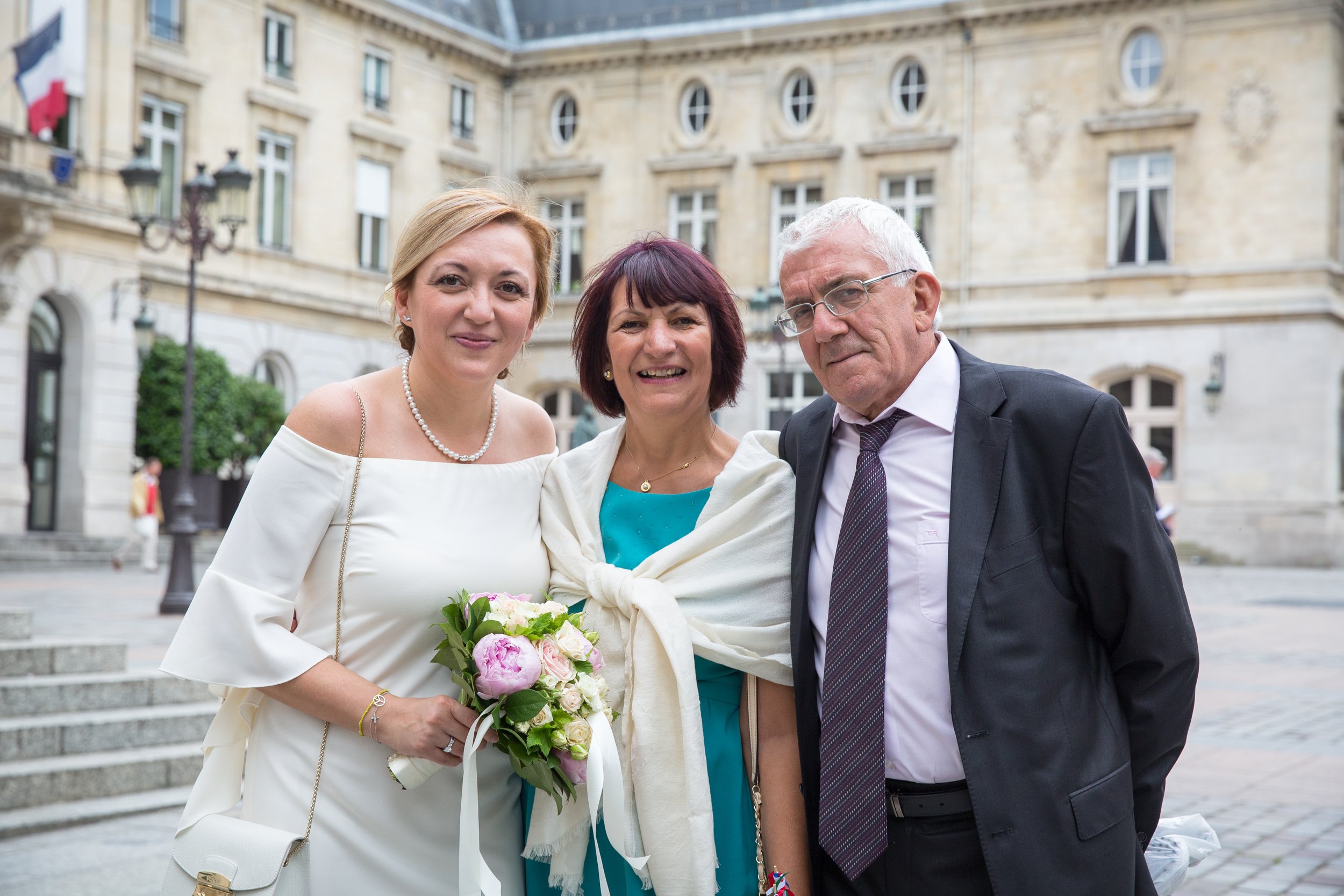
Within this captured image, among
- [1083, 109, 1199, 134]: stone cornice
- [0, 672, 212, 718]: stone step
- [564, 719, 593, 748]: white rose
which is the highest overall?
[1083, 109, 1199, 134]: stone cornice

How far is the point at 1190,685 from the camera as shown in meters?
2.67

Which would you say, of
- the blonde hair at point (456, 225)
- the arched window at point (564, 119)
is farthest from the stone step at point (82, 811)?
the arched window at point (564, 119)

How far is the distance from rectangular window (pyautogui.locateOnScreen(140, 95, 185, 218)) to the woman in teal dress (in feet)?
80.3

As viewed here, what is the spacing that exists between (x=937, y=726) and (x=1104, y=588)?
1.37ft

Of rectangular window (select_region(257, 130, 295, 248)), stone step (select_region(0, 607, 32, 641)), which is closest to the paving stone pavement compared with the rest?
stone step (select_region(0, 607, 32, 641))

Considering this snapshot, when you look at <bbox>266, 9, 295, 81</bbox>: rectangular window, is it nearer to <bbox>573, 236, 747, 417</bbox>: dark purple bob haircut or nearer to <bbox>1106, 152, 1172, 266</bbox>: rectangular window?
<bbox>1106, 152, 1172, 266</bbox>: rectangular window

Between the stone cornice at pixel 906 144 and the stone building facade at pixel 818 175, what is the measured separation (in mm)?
66

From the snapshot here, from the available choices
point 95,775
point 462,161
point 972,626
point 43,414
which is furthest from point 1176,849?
point 462,161

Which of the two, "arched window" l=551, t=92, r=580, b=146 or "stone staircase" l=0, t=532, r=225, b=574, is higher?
"arched window" l=551, t=92, r=580, b=146

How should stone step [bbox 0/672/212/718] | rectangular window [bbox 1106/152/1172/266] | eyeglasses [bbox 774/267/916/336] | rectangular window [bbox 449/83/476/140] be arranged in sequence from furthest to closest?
rectangular window [bbox 449/83/476/140]
rectangular window [bbox 1106/152/1172/266]
stone step [bbox 0/672/212/718]
eyeglasses [bbox 774/267/916/336]

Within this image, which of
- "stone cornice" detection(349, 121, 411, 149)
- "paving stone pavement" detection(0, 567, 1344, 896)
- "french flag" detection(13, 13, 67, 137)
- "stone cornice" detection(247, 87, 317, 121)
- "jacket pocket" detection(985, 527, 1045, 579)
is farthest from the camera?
"stone cornice" detection(349, 121, 411, 149)

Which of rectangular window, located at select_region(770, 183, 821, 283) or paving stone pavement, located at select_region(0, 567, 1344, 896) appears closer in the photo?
paving stone pavement, located at select_region(0, 567, 1344, 896)

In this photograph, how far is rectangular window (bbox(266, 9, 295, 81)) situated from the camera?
2803 cm

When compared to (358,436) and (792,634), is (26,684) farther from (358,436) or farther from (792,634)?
(792,634)
